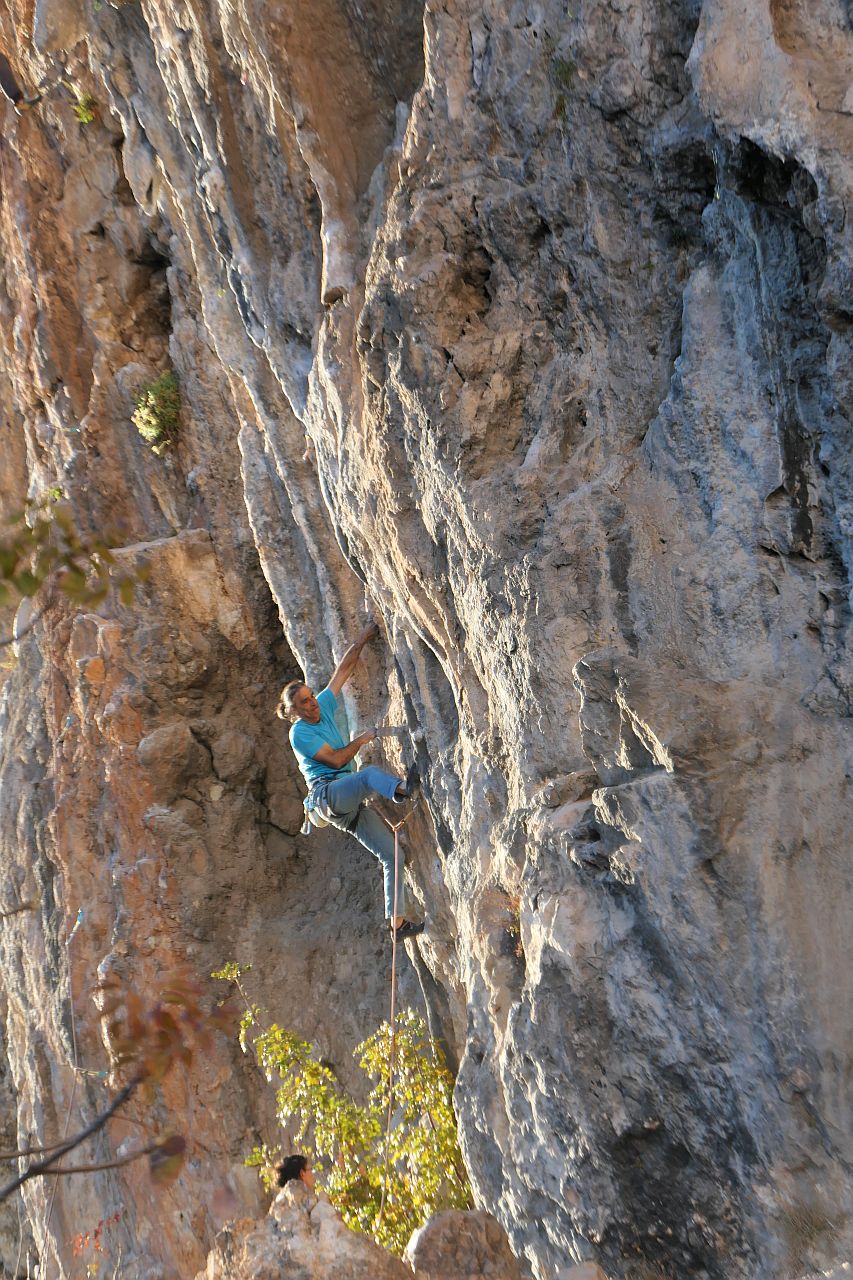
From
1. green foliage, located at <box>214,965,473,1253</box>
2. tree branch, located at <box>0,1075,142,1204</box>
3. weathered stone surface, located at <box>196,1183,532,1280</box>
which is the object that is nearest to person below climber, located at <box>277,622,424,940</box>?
green foliage, located at <box>214,965,473,1253</box>

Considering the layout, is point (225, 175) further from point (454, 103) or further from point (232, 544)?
point (232, 544)

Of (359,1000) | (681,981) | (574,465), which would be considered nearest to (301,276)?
(574,465)

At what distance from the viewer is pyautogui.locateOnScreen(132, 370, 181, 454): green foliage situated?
1208 cm

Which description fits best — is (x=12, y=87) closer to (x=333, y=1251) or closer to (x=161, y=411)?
→ (x=161, y=411)

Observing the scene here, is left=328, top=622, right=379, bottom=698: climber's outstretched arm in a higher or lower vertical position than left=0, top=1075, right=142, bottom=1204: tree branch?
higher

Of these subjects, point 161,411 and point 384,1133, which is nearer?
point 384,1133

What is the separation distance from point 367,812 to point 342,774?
39cm

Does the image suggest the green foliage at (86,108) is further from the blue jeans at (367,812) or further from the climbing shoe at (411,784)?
the climbing shoe at (411,784)

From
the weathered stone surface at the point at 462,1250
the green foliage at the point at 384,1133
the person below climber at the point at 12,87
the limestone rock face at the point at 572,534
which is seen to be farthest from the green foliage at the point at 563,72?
the person below climber at the point at 12,87

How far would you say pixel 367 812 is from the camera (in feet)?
27.5

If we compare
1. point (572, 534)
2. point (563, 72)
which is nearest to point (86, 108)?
point (563, 72)

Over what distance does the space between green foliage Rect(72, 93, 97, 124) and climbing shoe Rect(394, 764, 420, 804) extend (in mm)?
9842

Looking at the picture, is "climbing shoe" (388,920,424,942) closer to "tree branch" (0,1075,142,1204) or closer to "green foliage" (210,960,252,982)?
"green foliage" (210,960,252,982)

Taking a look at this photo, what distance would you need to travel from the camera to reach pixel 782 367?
508 cm
